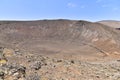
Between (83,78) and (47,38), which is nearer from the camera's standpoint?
(83,78)

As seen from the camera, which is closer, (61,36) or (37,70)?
(37,70)

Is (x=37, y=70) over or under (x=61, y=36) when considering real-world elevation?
over

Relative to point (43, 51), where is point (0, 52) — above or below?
above

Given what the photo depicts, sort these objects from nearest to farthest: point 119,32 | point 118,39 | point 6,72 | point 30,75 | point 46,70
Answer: point 6,72, point 30,75, point 46,70, point 118,39, point 119,32

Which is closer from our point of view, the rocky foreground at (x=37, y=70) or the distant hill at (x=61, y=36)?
the rocky foreground at (x=37, y=70)

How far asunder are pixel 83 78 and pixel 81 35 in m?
27.1

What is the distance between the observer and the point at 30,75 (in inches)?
488

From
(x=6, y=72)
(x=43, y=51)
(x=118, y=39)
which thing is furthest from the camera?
(x=118, y=39)

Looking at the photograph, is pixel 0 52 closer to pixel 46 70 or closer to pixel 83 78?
pixel 46 70

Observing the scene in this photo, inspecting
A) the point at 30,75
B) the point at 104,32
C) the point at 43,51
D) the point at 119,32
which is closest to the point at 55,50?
the point at 43,51

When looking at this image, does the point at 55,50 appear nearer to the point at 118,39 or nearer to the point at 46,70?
the point at 118,39

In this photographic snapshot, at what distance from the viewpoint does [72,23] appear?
44000 mm

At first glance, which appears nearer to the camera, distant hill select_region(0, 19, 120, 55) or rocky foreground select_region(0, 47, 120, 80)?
rocky foreground select_region(0, 47, 120, 80)

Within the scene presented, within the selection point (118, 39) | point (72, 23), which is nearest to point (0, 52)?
point (118, 39)
